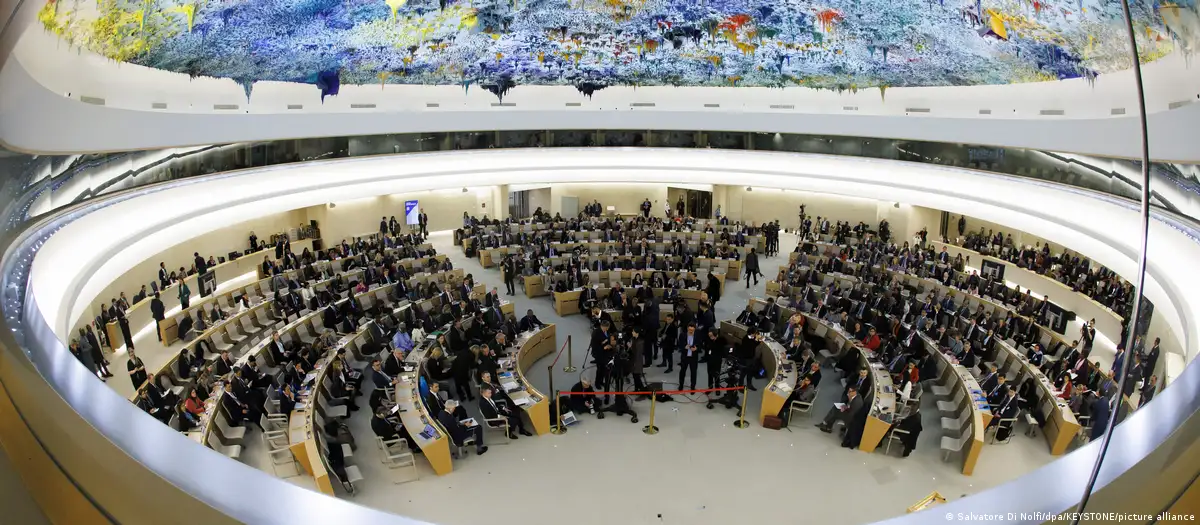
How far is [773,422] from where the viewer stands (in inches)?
427

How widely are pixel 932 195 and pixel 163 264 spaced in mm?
21962

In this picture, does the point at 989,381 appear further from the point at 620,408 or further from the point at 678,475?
the point at 620,408

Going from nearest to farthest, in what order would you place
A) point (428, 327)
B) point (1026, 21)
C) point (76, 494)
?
point (76, 494) → point (1026, 21) → point (428, 327)

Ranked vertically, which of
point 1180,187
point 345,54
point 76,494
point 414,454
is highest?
point 345,54

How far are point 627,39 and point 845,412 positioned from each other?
12.0 metres

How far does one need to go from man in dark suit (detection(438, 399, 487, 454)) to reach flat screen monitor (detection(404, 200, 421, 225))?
17.0 m

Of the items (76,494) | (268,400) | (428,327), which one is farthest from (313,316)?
(76,494)

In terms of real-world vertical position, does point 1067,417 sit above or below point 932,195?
below

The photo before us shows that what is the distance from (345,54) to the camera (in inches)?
700

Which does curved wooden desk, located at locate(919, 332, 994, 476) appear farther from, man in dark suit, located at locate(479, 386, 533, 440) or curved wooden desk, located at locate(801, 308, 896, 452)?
man in dark suit, located at locate(479, 386, 533, 440)

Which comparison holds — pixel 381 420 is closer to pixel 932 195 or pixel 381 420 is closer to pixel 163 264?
pixel 163 264

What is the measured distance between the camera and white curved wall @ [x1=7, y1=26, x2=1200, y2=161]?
28.2ft

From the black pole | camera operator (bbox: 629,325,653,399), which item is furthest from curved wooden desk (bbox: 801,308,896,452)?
the black pole

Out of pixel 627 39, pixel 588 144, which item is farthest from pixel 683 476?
pixel 588 144
